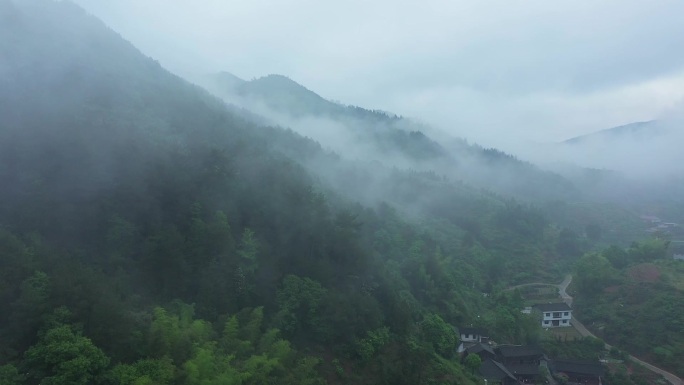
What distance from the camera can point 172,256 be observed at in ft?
54.3

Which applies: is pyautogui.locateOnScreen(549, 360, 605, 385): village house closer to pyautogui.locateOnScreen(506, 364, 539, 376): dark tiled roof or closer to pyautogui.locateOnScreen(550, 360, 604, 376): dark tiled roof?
pyautogui.locateOnScreen(550, 360, 604, 376): dark tiled roof

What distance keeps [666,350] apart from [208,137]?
26330mm

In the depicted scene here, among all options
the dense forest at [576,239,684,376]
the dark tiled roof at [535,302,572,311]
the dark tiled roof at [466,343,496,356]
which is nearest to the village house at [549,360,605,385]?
the dark tiled roof at [466,343,496,356]

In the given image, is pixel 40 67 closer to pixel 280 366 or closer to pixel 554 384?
pixel 280 366

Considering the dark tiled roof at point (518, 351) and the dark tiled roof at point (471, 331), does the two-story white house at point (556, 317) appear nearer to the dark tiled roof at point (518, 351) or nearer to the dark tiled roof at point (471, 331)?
the dark tiled roof at point (518, 351)

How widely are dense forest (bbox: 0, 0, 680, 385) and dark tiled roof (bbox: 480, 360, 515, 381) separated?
1609 mm

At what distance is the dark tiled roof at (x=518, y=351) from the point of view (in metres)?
25.6

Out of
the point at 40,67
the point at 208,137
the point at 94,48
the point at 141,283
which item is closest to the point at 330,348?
the point at 141,283

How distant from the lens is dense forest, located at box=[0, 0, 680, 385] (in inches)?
475

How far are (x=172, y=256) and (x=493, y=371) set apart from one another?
1552 cm

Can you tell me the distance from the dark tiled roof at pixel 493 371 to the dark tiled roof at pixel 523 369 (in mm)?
784

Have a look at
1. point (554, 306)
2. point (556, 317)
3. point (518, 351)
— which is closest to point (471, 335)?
point (518, 351)

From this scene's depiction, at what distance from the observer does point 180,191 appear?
18703 millimetres

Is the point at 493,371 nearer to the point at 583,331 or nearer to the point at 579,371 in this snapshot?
the point at 579,371
